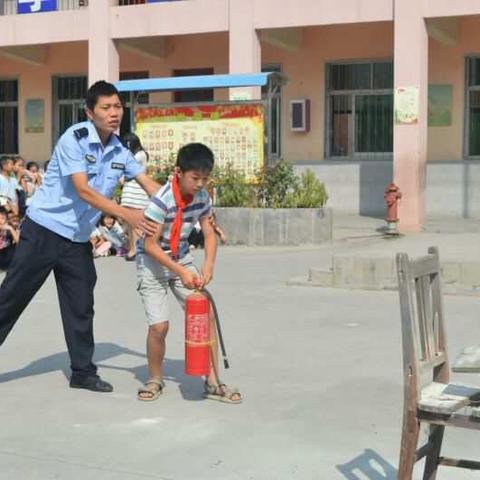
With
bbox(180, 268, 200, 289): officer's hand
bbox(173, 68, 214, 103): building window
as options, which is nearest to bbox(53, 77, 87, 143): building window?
bbox(173, 68, 214, 103): building window

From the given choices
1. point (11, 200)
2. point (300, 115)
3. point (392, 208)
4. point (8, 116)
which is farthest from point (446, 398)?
point (8, 116)

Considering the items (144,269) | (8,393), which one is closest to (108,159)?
(144,269)

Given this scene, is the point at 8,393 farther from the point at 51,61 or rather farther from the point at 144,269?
the point at 51,61

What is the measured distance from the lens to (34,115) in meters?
23.7

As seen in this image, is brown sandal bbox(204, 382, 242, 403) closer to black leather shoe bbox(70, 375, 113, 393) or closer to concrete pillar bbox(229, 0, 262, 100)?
black leather shoe bbox(70, 375, 113, 393)

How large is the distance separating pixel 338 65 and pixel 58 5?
6623mm

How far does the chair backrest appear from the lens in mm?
3756

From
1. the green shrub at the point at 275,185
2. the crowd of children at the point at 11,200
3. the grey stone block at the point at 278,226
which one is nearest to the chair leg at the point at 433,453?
the crowd of children at the point at 11,200

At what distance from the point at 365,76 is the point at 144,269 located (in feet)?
50.2

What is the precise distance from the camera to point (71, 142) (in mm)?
5793

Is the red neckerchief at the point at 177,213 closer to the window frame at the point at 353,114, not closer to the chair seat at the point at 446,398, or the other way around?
the chair seat at the point at 446,398

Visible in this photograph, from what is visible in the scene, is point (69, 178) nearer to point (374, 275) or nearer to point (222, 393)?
point (222, 393)

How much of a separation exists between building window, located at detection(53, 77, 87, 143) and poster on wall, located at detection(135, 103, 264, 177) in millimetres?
6612

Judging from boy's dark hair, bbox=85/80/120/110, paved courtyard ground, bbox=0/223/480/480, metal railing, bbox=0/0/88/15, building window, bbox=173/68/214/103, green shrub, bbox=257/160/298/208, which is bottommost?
paved courtyard ground, bbox=0/223/480/480
